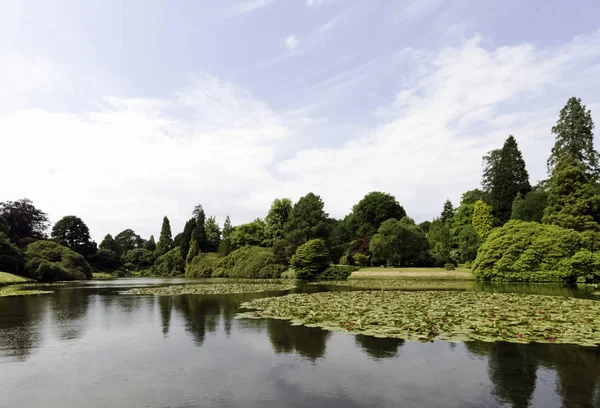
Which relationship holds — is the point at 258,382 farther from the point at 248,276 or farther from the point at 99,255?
the point at 99,255

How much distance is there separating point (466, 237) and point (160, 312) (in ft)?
162

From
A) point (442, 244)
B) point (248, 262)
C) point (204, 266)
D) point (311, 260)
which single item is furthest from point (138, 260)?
point (442, 244)

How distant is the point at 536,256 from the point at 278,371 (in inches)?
1593

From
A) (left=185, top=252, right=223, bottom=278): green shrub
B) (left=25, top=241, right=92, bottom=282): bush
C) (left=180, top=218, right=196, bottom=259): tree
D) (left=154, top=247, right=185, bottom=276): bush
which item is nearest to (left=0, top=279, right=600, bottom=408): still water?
(left=25, top=241, right=92, bottom=282): bush

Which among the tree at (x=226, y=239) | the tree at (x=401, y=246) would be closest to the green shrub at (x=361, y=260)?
the tree at (x=401, y=246)

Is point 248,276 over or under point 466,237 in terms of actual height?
under

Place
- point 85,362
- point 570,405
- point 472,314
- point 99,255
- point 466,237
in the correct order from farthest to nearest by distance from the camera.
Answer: point 99,255 → point 466,237 → point 472,314 → point 85,362 → point 570,405

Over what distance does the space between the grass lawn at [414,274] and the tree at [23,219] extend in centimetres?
7109

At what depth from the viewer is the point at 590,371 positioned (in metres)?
7.90

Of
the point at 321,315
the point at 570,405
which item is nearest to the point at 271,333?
the point at 321,315

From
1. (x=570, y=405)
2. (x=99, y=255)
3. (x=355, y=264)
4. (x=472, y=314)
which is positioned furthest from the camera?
(x=99, y=255)

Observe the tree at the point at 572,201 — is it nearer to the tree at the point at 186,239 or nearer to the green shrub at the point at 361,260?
the green shrub at the point at 361,260

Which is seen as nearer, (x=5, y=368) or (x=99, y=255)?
(x=5, y=368)

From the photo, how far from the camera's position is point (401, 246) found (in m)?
56.0
